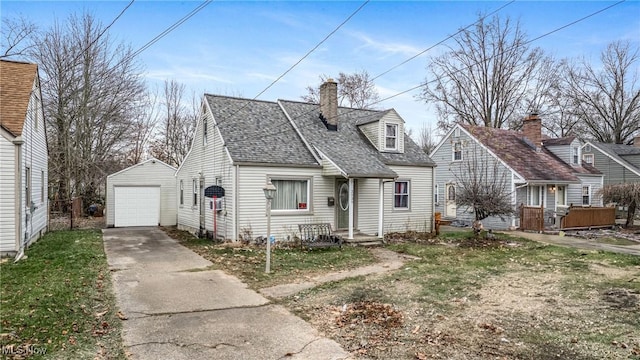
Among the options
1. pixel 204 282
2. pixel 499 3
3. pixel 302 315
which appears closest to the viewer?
pixel 302 315

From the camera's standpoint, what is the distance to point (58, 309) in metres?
6.18

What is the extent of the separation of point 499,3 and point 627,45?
36055 mm

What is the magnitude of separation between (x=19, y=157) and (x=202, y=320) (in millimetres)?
8238

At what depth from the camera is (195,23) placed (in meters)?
9.48

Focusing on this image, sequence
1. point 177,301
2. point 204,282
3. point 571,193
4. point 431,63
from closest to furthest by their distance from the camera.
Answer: point 177,301 < point 204,282 < point 571,193 < point 431,63

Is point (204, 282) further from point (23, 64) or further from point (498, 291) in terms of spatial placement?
point (23, 64)

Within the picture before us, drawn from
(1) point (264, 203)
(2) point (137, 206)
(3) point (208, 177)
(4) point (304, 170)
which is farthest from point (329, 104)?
(2) point (137, 206)

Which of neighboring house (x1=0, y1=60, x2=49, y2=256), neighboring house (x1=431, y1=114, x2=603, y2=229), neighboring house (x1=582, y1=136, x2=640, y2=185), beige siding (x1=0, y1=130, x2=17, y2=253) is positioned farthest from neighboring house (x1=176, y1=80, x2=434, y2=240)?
neighboring house (x1=582, y1=136, x2=640, y2=185)

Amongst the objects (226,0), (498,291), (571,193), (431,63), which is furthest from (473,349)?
(431,63)

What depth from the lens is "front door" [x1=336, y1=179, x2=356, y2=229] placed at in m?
15.1

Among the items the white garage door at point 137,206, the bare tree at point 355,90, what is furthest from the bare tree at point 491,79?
the white garage door at point 137,206

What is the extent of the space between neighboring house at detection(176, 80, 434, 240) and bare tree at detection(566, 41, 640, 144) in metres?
29.0

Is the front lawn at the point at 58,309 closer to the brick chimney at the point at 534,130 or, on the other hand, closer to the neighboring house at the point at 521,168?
the neighboring house at the point at 521,168

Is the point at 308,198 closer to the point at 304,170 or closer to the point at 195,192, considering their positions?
the point at 304,170
